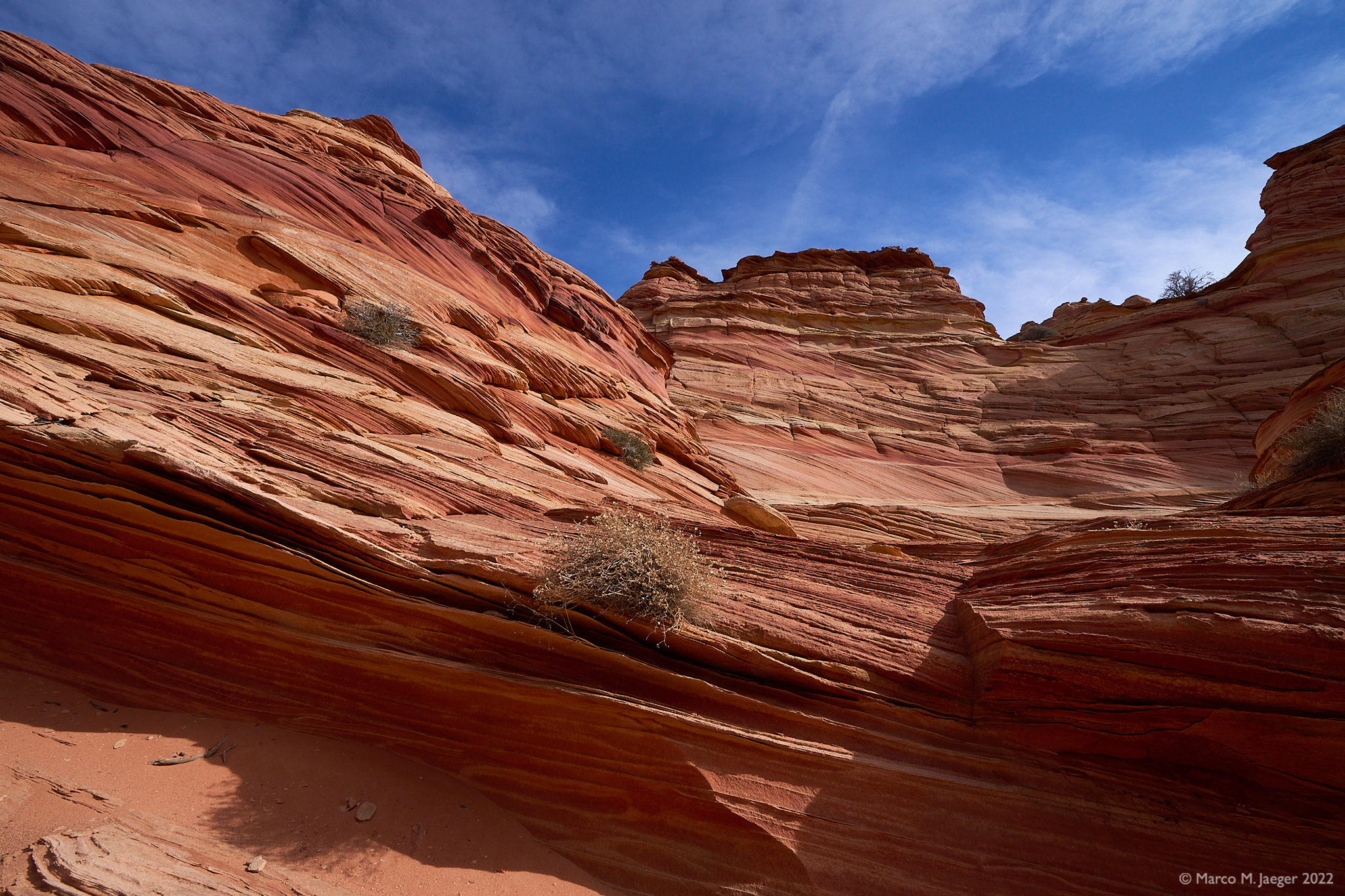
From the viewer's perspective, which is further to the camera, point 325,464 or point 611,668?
point 325,464

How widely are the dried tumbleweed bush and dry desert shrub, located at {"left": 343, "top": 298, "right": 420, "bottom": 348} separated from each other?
10375 millimetres

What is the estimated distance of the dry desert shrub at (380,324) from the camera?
1371cm

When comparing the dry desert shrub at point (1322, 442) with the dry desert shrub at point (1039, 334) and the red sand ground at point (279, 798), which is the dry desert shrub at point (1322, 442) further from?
the dry desert shrub at point (1039, 334)

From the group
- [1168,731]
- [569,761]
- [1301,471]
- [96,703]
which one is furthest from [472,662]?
[1301,471]

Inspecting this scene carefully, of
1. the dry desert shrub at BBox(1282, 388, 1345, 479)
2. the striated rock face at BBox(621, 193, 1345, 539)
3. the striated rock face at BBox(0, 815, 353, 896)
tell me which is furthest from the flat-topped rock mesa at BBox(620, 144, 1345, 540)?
the striated rock face at BBox(0, 815, 353, 896)

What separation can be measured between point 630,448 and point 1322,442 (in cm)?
1434

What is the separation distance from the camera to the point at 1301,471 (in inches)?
416

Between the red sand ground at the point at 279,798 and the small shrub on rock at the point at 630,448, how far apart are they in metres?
11.8

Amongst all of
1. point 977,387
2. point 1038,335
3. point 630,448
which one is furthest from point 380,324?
point 1038,335

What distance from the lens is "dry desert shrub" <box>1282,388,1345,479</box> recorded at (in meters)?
9.63

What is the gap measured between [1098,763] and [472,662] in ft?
18.0

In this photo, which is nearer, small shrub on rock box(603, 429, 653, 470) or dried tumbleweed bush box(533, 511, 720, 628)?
dried tumbleweed bush box(533, 511, 720, 628)

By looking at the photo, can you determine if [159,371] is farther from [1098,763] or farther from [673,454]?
[673,454]

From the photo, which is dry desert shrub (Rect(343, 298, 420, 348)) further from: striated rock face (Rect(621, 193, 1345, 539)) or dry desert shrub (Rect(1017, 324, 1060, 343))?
dry desert shrub (Rect(1017, 324, 1060, 343))
